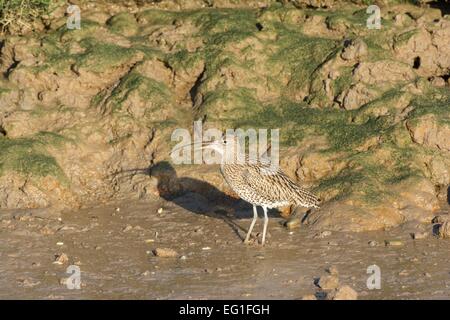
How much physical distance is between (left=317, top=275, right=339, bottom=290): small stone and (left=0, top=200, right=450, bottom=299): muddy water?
0.10 meters

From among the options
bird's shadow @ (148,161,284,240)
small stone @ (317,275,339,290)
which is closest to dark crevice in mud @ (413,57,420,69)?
bird's shadow @ (148,161,284,240)

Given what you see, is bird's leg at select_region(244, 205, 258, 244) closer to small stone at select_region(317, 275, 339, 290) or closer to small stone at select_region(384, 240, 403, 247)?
small stone at select_region(384, 240, 403, 247)

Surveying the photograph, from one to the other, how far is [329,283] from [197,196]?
3.36m

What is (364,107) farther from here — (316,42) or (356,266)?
(356,266)

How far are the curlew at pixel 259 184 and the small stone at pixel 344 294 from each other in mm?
2124

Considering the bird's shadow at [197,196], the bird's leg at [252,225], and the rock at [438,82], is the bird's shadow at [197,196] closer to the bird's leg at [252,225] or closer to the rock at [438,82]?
the bird's leg at [252,225]

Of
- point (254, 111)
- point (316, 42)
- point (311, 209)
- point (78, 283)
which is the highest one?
point (316, 42)

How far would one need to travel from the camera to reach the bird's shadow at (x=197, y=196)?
11500 millimetres

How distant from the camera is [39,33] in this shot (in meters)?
13.8

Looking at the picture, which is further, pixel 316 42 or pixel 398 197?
pixel 316 42

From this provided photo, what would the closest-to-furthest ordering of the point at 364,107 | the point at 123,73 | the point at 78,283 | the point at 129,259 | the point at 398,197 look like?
the point at 78,283 → the point at 129,259 → the point at 398,197 → the point at 364,107 → the point at 123,73

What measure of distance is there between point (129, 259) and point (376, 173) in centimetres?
347

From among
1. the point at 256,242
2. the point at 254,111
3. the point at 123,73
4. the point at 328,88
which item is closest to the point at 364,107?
the point at 328,88

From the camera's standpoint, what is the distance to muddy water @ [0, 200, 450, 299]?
29.1 ft
